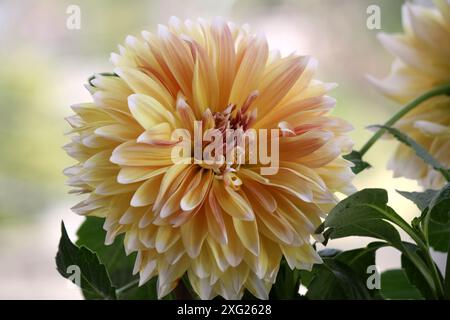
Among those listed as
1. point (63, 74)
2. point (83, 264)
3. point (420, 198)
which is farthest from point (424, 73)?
point (63, 74)

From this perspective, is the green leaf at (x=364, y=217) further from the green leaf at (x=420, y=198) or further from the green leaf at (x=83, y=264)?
the green leaf at (x=83, y=264)

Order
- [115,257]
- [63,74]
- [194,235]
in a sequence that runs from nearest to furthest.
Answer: [194,235]
[115,257]
[63,74]

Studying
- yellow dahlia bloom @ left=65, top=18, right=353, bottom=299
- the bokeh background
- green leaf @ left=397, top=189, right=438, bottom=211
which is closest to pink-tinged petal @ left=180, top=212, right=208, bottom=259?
yellow dahlia bloom @ left=65, top=18, right=353, bottom=299

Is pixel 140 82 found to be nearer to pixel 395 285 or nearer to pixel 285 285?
pixel 285 285

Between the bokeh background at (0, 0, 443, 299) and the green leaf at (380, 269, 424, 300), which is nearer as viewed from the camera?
the green leaf at (380, 269, 424, 300)

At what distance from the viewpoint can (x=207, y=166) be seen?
12.5 inches

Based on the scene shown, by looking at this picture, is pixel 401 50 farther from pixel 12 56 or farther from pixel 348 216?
pixel 12 56

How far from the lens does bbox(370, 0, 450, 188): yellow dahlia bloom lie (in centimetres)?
44

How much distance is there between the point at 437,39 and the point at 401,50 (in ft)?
0.08

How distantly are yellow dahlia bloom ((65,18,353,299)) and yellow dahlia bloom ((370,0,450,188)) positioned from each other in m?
0.14

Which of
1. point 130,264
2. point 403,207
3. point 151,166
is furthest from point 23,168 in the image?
point 151,166

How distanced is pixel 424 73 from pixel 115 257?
0.24 m

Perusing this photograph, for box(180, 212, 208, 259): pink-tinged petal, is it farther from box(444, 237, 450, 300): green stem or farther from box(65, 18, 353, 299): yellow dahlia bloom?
box(444, 237, 450, 300): green stem

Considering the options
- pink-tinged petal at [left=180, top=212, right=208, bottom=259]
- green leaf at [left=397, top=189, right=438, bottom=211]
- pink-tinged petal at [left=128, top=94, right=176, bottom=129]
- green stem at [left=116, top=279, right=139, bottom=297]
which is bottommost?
green stem at [left=116, top=279, right=139, bottom=297]
